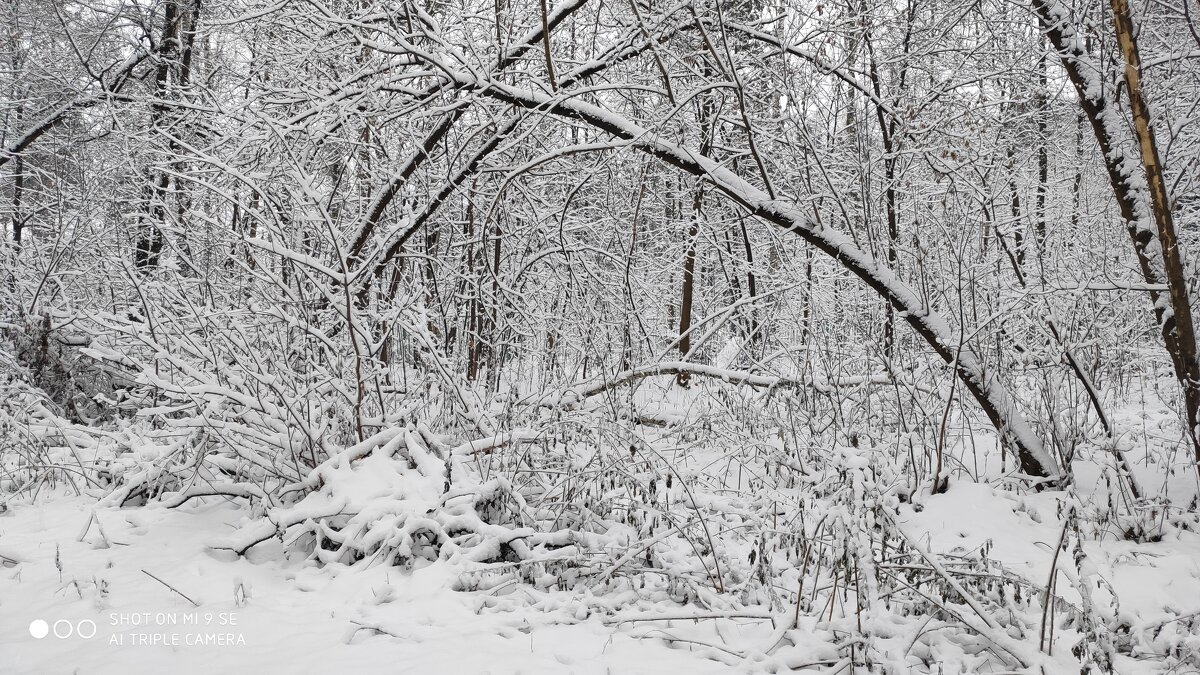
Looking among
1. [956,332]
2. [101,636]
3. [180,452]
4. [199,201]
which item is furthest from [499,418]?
[199,201]

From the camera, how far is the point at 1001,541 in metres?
3.85

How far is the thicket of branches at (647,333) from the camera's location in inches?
146

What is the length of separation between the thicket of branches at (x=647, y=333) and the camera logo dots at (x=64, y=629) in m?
0.90

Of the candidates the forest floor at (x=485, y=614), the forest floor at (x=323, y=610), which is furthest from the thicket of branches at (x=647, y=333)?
the forest floor at (x=323, y=610)

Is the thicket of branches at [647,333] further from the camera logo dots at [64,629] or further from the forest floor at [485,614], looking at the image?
the camera logo dots at [64,629]

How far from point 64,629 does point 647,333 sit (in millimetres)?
4232

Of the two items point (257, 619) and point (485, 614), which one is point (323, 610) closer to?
point (257, 619)

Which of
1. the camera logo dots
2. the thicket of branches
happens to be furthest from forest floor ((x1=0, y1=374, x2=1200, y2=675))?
the thicket of branches

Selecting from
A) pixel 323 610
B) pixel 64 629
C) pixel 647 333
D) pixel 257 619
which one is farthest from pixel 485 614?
pixel 647 333

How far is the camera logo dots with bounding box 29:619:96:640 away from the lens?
9.31ft

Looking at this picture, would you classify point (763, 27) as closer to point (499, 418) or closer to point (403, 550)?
point (499, 418)

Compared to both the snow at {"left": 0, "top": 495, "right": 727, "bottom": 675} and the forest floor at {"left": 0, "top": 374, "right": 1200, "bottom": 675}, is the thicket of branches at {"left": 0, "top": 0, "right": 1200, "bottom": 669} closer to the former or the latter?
the forest floor at {"left": 0, "top": 374, "right": 1200, "bottom": 675}

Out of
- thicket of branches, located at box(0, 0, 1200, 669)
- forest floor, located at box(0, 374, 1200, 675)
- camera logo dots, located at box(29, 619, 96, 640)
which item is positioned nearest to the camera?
forest floor, located at box(0, 374, 1200, 675)

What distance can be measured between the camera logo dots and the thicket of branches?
2.96 feet
